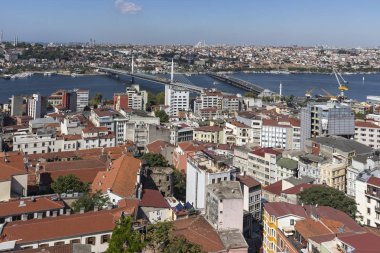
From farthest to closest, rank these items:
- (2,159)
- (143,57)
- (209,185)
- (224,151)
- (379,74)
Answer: (143,57)
(379,74)
(224,151)
(2,159)
(209,185)

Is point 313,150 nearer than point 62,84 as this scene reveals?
Yes

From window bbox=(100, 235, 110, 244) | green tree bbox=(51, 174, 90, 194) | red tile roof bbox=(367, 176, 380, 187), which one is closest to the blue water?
green tree bbox=(51, 174, 90, 194)

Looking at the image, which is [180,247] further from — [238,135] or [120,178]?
[238,135]

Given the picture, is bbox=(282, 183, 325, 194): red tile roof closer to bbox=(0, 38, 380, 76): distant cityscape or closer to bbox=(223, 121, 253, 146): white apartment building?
bbox=(223, 121, 253, 146): white apartment building

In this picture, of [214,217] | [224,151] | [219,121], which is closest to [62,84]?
[219,121]

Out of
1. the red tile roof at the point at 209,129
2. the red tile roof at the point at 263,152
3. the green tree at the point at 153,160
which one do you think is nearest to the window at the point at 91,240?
the green tree at the point at 153,160

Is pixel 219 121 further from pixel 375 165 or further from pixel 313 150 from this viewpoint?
pixel 375 165

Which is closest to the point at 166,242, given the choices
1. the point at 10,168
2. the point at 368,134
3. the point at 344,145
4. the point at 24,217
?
the point at 24,217

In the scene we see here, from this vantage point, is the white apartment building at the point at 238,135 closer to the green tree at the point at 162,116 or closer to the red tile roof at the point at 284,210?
the green tree at the point at 162,116
